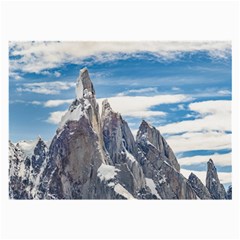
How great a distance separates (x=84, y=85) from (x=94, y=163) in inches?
38.0

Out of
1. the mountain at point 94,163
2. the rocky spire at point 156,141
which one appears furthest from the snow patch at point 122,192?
the rocky spire at point 156,141

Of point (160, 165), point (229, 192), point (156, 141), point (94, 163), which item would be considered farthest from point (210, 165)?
point (94, 163)

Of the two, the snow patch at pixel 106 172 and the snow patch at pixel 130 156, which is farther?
the snow patch at pixel 130 156

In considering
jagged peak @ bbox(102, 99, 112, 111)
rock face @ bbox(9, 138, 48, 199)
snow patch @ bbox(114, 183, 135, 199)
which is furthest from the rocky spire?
rock face @ bbox(9, 138, 48, 199)

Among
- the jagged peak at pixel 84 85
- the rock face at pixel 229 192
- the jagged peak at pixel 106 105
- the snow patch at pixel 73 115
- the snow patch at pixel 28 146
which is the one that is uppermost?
the jagged peak at pixel 84 85

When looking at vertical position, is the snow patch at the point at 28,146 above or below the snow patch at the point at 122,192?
above

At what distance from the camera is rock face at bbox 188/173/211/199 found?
7.88 meters

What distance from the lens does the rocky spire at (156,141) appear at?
25.8ft

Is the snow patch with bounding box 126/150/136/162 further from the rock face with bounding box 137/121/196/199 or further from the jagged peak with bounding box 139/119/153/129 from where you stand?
the jagged peak with bounding box 139/119/153/129

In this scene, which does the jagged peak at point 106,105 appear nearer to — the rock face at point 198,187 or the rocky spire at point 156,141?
the rocky spire at point 156,141

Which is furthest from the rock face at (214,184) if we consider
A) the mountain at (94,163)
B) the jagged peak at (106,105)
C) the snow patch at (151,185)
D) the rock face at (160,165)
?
the jagged peak at (106,105)

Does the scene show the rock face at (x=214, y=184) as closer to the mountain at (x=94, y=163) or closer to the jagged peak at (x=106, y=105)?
the mountain at (x=94, y=163)
